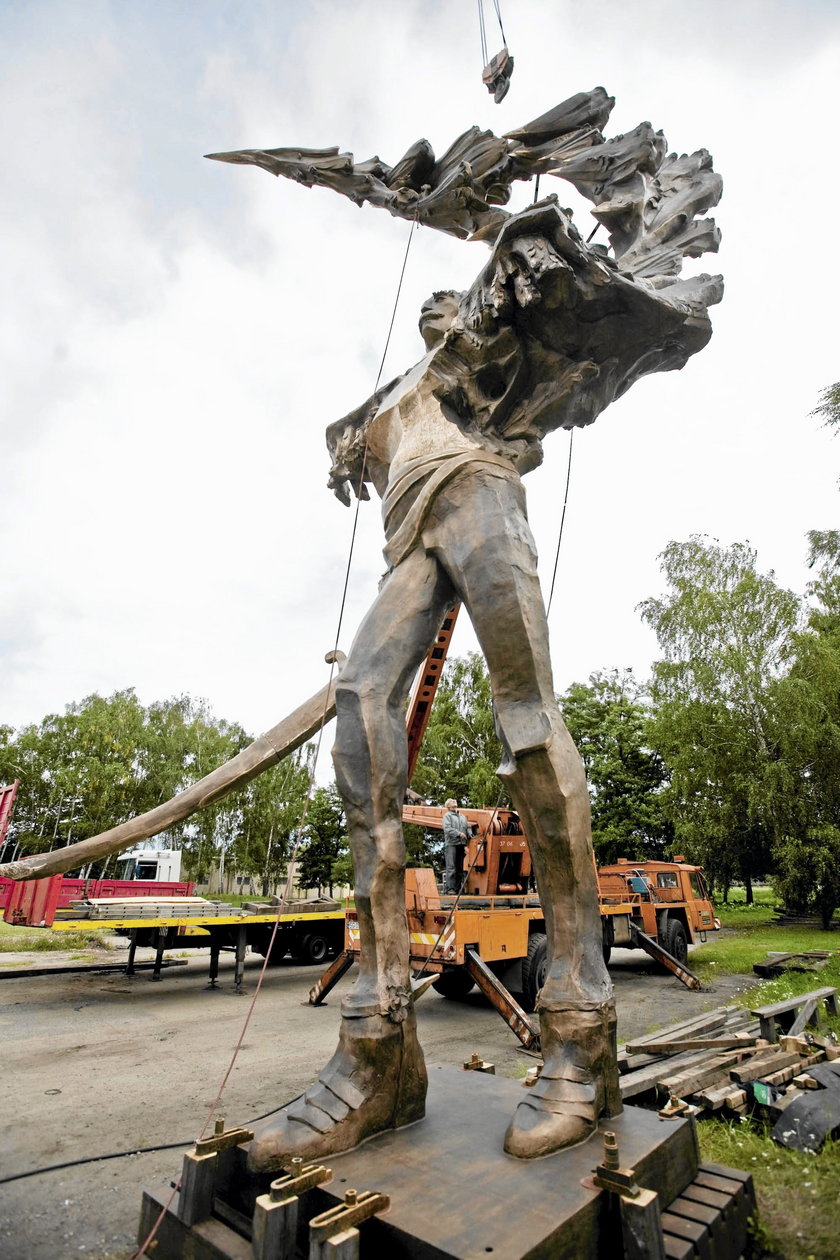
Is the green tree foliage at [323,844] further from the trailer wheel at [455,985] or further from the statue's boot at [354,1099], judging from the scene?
the statue's boot at [354,1099]

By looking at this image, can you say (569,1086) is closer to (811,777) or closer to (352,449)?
(352,449)

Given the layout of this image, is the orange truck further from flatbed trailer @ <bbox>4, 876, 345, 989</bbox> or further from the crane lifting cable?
the crane lifting cable

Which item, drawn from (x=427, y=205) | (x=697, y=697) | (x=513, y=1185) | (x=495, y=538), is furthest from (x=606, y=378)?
(x=697, y=697)

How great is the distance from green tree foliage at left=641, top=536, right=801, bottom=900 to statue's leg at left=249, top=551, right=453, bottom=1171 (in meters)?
17.0

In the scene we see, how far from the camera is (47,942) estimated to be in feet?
48.5

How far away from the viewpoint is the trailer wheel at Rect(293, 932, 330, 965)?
1130 centimetres

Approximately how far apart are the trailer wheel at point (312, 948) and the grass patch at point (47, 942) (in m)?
5.39

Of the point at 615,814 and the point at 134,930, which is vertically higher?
the point at 615,814

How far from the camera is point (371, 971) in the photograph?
7.13 feet

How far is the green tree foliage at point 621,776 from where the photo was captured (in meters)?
25.9

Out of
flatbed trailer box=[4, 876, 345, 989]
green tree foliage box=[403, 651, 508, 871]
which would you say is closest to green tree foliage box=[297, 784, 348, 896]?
green tree foliage box=[403, 651, 508, 871]

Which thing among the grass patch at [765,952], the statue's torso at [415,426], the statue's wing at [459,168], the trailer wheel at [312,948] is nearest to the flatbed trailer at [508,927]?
the grass patch at [765,952]

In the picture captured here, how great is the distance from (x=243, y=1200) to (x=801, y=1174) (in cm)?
199

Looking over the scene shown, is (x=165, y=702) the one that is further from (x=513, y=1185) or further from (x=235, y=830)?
(x=513, y=1185)
